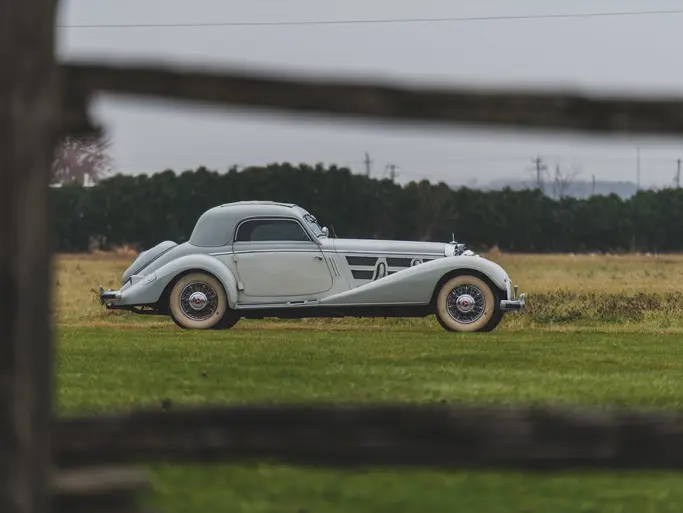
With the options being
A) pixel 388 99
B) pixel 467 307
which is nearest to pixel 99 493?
pixel 388 99

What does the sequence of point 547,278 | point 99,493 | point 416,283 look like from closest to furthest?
point 99,493, point 416,283, point 547,278

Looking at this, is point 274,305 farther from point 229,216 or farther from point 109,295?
point 109,295

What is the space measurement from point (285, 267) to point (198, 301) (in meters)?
1.14

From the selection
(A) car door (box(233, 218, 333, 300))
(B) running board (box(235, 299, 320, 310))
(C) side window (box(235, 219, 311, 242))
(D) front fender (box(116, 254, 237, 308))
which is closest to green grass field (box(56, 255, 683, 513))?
(B) running board (box(235, 299, 320, 310))

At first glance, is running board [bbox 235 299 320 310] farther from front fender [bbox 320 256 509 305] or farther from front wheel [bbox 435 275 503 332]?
front wheel [bbox 435 275 503 332]

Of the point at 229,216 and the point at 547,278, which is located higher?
the point at 229,216

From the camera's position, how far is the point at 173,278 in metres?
14.9

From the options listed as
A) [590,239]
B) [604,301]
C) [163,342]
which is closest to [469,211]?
[590,239]

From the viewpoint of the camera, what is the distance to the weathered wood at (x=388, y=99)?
108 inches

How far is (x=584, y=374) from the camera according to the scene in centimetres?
902

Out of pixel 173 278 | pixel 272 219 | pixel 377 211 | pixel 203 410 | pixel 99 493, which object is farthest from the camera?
pixel 377 211

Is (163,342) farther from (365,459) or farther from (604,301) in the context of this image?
(365,459)

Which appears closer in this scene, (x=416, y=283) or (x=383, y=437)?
(x=383, y=437)

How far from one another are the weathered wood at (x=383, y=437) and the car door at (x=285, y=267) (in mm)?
11785
